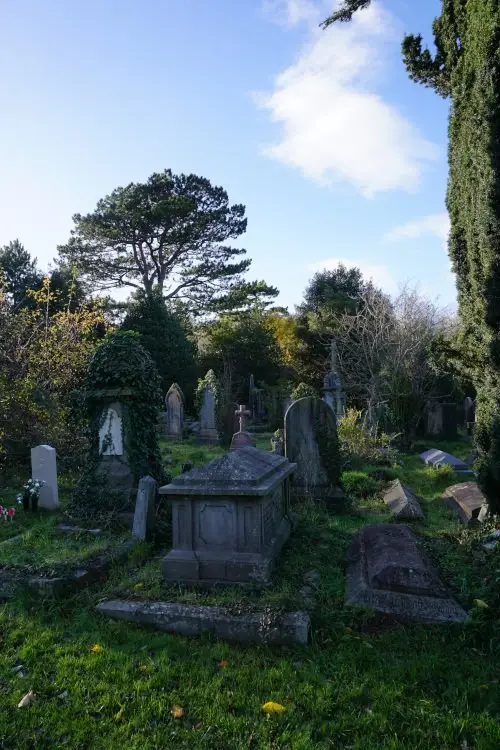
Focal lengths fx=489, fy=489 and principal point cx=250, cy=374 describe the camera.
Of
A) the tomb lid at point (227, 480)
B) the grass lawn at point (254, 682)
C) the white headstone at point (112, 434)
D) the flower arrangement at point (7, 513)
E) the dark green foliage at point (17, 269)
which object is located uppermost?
the dark green foliage at point (17, 269)

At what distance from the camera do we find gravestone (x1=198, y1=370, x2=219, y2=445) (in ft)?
58.9

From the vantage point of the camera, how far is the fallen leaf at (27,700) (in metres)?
3.01

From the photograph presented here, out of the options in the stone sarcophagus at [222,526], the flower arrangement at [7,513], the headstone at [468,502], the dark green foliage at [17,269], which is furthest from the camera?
the dark green foliage at [17,269]

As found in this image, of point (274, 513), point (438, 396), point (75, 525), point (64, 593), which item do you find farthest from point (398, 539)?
point (438, 396)

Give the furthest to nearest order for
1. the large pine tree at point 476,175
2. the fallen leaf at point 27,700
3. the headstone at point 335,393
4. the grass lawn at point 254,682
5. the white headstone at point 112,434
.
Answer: the headstone at point 335,393 < the white headstone at point 112,434 < the large pine tree at point 476,175 < the fallen leaf at point 27,700 < the grass lawn at point 254,682

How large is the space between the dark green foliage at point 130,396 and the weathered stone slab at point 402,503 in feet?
12.4

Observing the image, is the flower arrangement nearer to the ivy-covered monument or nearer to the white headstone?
the ivy-covered monument

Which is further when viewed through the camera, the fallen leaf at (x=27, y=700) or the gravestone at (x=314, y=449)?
the gravestone at (x=314, y=449)

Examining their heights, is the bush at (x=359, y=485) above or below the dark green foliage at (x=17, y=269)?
below

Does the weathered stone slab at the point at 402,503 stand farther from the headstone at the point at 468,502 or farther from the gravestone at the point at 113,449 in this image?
the gravestone at the point at 113,449

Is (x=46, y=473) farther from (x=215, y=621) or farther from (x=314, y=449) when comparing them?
(x=215, y=621)

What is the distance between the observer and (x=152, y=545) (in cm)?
594

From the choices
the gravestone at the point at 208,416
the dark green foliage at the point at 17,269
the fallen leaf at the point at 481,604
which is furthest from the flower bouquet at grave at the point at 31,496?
the dark green foliage at the point at 17,269

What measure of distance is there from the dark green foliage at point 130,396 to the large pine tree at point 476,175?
4822mm
